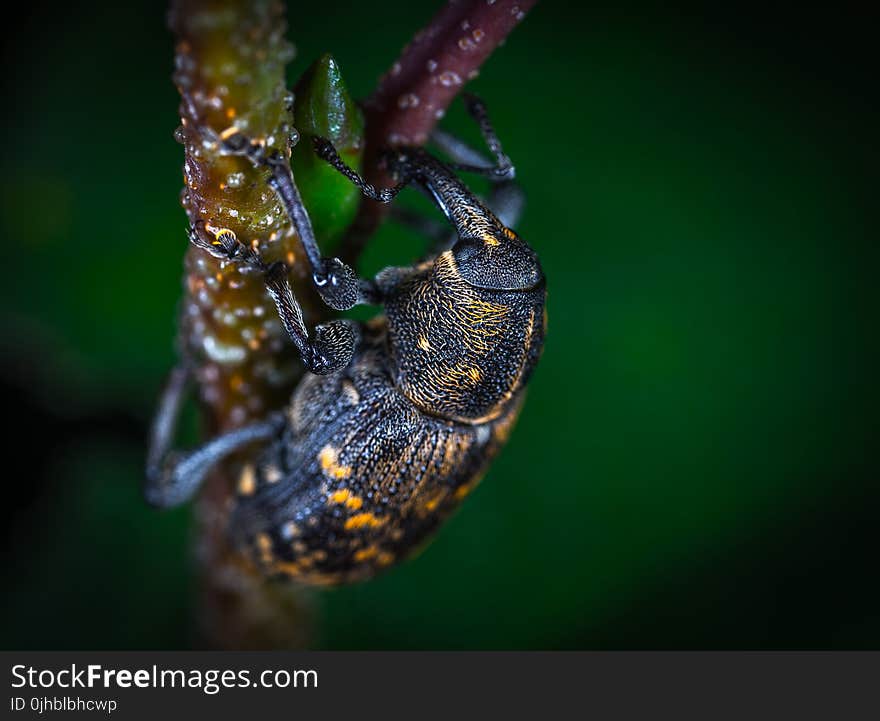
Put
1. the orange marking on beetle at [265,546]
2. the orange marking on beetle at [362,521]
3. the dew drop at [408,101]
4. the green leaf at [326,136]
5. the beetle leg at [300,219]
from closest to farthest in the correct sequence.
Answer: the beetle leg at [300,219] → the green leaf at [326,136] → the dew drop at [408,101] → the orange marking on beetle at [362,521] → the orange marking on beetle at [265,546]

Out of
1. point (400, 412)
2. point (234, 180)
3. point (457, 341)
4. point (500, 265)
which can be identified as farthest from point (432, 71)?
point (400, 412)

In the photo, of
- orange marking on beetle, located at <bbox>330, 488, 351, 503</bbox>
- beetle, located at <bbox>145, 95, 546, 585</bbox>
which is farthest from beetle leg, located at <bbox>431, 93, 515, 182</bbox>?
orange marking on beetle, located at <bbox>330, 488, 351, 503</bbox>

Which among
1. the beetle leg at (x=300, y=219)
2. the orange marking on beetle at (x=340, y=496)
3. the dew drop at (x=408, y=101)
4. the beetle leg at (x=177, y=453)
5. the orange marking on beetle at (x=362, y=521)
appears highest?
the dew drop at (x=408, y=101)

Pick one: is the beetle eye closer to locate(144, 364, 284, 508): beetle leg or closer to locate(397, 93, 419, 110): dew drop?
locate(397, 93, 419, 110): dew drop

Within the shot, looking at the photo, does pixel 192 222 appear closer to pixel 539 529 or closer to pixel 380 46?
pixel 380 46

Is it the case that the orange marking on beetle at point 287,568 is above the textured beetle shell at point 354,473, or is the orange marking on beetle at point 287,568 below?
below

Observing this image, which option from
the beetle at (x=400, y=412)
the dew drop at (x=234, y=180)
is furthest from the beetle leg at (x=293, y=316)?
the dew drop at (x=234, y=180)

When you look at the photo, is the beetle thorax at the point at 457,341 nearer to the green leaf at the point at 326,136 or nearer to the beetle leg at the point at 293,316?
the beetle leg at the point at 293,316
